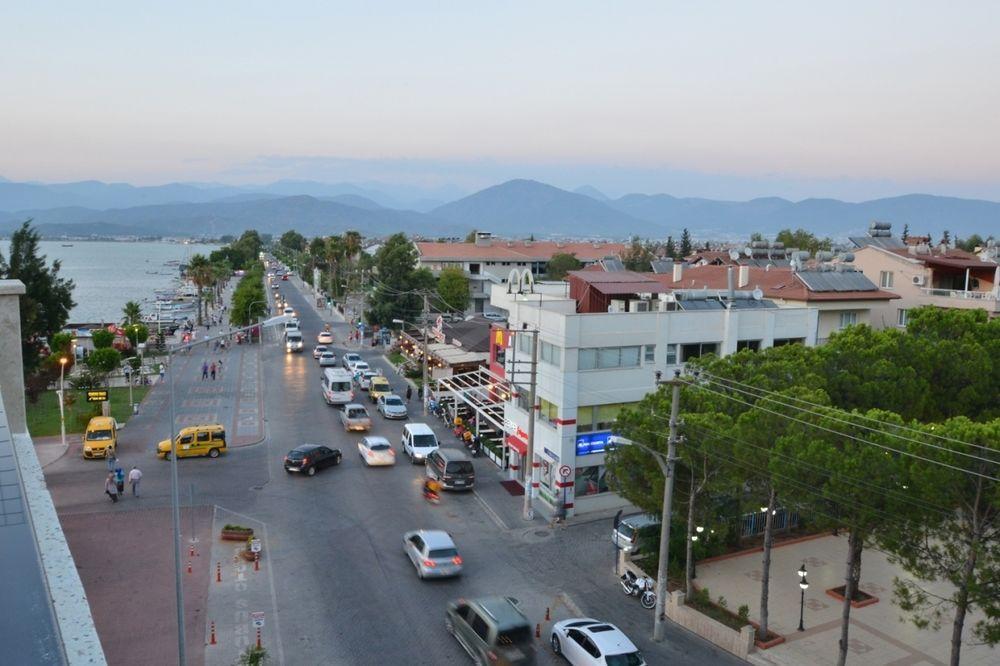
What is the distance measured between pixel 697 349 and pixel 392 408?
1927 centimetres

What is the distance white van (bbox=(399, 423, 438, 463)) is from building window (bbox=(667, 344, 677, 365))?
37.7 ft

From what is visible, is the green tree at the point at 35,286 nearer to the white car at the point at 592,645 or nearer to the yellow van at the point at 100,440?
the yellow van at the point at 100,440

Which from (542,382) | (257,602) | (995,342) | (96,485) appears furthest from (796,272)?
(96,485)

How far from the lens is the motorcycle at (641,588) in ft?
71.6

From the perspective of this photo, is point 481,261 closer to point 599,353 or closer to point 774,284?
point 774,284

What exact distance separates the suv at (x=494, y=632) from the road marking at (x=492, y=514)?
29.0 feet

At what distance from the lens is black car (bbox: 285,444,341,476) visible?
3222 centimetres

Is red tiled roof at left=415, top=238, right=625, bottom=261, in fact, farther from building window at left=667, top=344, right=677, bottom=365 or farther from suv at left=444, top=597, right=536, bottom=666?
suv at left=444, top=597, right=536, bottom=666

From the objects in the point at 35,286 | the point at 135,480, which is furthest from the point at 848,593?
the point at 35,286

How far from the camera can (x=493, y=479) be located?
33188mm

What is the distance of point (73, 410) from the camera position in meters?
43.4

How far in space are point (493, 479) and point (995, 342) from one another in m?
20.3

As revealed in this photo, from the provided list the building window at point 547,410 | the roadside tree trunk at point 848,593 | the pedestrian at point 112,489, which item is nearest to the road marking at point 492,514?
the building window at point 547,410

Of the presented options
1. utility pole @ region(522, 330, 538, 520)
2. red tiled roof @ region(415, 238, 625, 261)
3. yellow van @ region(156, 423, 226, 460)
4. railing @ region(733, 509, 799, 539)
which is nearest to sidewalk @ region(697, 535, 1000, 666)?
railing @ region(733, 509, 799, 539)
